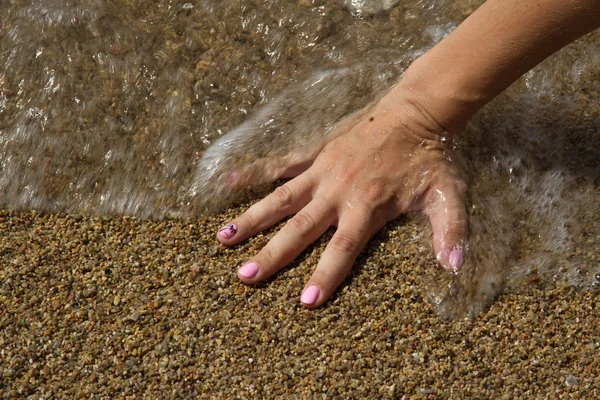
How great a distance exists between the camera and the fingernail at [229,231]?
2410 millimetres

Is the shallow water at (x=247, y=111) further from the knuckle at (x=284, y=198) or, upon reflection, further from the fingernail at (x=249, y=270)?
the fingernail at (x=249, y=270)

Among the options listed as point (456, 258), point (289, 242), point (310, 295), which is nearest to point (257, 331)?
point (310, 295)

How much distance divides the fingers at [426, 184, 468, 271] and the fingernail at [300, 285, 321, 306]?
18.6 inches

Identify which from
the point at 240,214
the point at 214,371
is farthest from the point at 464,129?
the point at 214,371

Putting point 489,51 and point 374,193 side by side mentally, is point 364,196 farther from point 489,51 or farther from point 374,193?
point 489,51

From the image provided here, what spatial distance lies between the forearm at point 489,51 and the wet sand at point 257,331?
51cm

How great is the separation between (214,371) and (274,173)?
0.84 metres

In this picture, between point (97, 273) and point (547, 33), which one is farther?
point (97, 273)

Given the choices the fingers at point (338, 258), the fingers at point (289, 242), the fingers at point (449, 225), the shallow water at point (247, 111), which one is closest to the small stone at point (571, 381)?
the shallow water at point (247, 111)

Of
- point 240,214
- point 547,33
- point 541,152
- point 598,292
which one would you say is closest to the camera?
point 547,33

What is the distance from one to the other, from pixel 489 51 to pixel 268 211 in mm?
961

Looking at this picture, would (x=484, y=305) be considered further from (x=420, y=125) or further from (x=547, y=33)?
(x=547, y=33)

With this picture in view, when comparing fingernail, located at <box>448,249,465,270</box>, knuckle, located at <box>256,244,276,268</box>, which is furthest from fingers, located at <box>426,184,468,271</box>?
knuckle, located at <box>256,244,276,268</box>

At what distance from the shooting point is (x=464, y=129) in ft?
8.59
